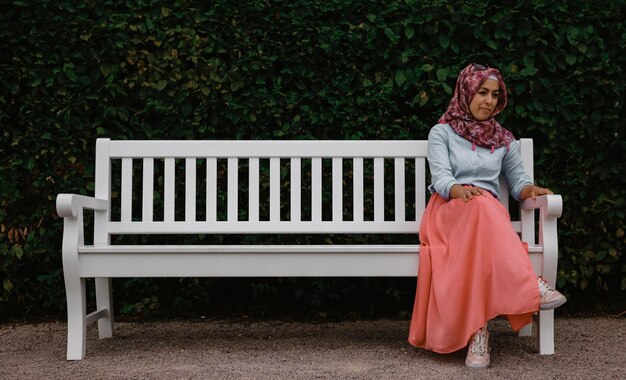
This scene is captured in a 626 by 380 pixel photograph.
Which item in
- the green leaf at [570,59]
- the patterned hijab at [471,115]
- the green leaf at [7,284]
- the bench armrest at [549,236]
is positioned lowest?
the green leaf at [7,284]

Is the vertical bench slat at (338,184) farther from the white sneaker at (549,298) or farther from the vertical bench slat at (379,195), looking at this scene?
the white sneaker at (549,298)

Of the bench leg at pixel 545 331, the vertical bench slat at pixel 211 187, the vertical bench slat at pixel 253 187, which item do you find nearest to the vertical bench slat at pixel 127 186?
the vertical bench slat at pixel 211 187

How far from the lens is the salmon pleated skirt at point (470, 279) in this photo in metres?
3.13

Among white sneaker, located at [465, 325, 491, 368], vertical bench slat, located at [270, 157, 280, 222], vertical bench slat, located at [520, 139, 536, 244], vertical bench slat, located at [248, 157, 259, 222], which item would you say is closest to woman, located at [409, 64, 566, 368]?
white sneaker, located at [465, 325, 491, 368]

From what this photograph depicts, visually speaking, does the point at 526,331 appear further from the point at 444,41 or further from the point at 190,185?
the point at 190,185

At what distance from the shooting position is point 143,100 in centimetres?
433

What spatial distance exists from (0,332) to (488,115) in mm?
3008

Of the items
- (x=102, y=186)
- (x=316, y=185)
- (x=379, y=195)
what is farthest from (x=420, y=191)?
(x=102, y=186)

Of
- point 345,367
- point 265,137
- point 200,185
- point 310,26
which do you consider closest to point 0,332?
point 200,185

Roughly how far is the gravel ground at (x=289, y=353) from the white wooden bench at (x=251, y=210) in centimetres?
20

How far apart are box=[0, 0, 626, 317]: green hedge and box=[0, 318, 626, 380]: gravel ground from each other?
1.95ft

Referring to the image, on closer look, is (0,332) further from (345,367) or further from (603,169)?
(603,169)

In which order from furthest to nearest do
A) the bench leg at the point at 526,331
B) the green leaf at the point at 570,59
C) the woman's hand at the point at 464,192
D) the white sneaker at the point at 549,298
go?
the green leaf at the point at 570,59 < the bench leg at the point at 526,331 < the woman's hand at the point at 464,192 < the white sneaker at the point at 549,298

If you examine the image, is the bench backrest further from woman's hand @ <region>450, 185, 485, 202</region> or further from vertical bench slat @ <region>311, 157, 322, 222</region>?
woman's hand @ <region>450, 185, 485, 202</region>
